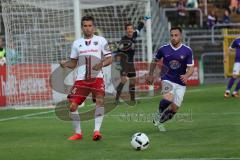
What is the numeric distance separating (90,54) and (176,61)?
1.84m

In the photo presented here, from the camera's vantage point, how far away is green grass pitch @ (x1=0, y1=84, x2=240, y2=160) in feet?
34.1

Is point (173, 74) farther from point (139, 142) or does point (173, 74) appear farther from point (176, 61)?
point (139, 142)

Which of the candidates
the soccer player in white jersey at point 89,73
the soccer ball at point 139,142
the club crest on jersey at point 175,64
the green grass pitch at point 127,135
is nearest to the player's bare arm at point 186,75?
the club crest on jersey at point 175,64

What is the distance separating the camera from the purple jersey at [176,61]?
43.7 ft

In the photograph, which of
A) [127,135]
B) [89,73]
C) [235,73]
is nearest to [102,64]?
[89,73]

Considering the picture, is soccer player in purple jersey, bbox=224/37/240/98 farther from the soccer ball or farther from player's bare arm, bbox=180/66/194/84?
the soccer ball

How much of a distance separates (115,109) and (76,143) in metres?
6.87

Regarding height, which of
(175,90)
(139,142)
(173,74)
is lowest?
(139,142)

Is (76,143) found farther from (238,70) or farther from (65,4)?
(238,70)

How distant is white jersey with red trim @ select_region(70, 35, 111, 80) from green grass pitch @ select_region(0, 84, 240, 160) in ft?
3.84

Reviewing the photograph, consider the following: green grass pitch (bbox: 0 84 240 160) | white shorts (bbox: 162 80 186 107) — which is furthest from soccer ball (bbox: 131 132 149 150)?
white shorts (bbox: 162 80 186 107)

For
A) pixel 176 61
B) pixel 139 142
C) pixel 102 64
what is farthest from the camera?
pixel 176 61

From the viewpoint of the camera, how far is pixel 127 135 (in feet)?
41.9

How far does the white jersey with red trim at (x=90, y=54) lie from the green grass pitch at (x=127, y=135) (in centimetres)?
117
